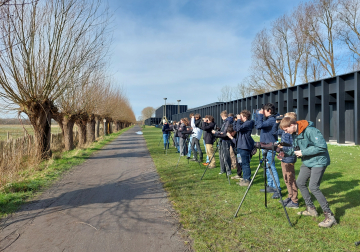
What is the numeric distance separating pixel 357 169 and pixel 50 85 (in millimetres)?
11648

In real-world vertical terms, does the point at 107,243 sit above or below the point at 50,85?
below

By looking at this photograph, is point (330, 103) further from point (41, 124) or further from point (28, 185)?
point (28, 185)

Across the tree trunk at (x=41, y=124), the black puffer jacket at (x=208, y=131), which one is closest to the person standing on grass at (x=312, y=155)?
the black puffer jacket at (x=208, y=131)

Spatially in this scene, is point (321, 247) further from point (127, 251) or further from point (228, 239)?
point (127, 251)

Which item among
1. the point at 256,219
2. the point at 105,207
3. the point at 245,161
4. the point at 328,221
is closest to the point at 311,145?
the point at 328,221

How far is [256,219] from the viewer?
4375 mm

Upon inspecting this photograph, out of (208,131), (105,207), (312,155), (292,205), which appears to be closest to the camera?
(312,155)

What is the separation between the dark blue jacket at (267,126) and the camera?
576 cm

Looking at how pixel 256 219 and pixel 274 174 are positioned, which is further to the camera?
pixel 274 174

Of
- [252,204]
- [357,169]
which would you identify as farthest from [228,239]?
[357,169]

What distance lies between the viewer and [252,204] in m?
5.12

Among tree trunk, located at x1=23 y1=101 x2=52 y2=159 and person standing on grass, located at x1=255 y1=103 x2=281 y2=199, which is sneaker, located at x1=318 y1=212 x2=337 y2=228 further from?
tree trunk, located at x1=23 y1=101 x2=52 y2=159

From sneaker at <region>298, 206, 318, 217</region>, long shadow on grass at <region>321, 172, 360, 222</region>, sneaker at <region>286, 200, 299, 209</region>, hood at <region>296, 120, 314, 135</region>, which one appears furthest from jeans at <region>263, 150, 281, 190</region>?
hood at <region>296, 120, 314, 135</region>

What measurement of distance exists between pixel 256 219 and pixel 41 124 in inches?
410
